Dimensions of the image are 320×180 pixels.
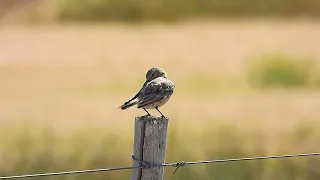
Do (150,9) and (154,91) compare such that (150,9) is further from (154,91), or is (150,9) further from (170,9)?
(154,91)

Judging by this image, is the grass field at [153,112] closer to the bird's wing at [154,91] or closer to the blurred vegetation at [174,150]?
the blurred vegetation at [174,150]

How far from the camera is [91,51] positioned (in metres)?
8.83

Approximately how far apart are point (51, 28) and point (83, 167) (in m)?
3.41

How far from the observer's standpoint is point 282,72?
8.49m

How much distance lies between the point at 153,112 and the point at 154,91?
2139 mm

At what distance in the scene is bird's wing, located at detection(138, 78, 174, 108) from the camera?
12.7 feet

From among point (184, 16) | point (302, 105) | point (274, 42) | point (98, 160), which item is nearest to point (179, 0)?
point (184, 16)

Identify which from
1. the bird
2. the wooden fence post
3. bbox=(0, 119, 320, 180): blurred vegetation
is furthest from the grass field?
the wooden fence post

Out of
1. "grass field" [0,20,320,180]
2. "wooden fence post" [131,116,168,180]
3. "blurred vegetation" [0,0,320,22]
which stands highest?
"blurred vegetation" [0,0,320,22]

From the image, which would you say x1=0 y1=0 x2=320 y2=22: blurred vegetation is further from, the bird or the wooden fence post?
the wooden fence post

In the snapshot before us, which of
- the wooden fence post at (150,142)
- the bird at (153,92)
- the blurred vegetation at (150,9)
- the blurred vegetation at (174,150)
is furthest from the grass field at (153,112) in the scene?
the wooden fence post at (150,142)

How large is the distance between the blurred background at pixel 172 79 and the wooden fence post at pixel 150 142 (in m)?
2.88

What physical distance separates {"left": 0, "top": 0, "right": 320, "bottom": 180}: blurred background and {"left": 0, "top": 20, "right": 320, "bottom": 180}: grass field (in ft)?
0.04

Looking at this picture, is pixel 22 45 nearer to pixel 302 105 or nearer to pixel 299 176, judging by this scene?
pixel 302 105
